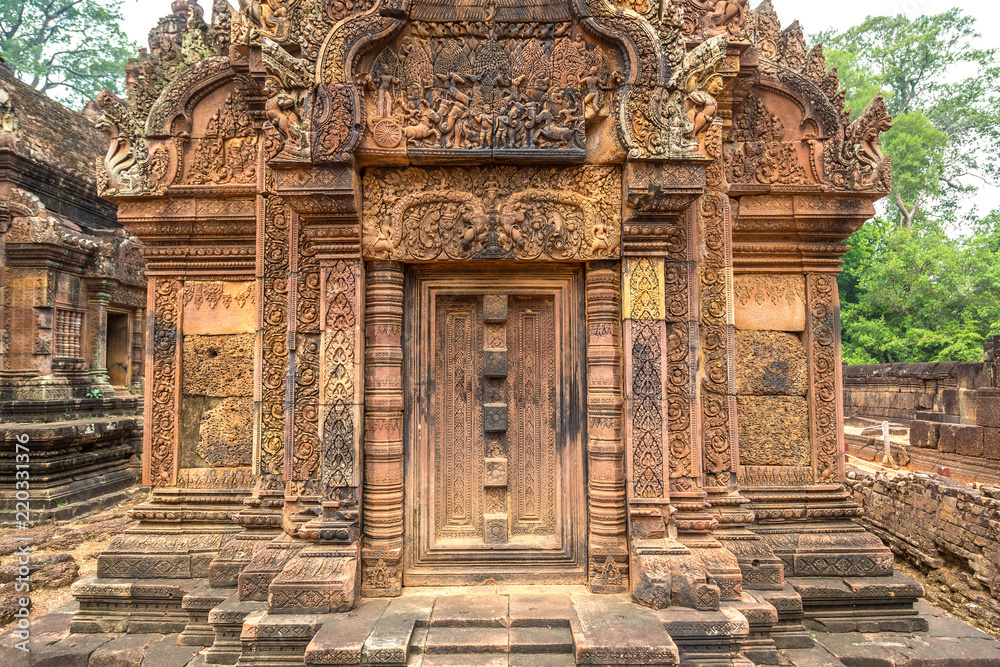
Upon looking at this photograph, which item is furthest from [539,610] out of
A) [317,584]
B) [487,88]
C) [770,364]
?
[487,88]

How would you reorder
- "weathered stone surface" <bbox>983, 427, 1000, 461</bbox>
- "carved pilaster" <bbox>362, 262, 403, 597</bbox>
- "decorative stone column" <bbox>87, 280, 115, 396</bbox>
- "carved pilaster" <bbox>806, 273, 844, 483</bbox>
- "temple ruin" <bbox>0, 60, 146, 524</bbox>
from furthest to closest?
1. "decorative stone column" <bbox>87, 280, 115, 396</bbox>
2. "temple ruin" <bbox>0, 60, 146, 524</bbox>
3. "weathered stone surface" <bbox>983, 427, 1000, 461</bbox>
4. "carved pilaster" <bbox>806, 273, 844, 483</bbox>
5. "carved pilaster" <bbox>362, 262, 403, 597</bbox>

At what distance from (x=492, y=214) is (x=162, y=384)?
3.72m

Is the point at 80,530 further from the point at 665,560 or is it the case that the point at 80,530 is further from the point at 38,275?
the point at 665,560

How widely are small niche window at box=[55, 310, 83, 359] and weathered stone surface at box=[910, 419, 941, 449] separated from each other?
16042mm

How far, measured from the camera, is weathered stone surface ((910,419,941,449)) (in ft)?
32.7

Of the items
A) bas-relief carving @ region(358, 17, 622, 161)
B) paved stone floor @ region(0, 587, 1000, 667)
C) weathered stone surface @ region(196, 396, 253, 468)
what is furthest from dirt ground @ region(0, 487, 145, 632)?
bas-relief carving @ region(358, 17, 622, 161)

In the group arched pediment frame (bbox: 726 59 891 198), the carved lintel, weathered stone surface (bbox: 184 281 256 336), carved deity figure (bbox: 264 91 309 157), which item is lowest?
the carved lintel

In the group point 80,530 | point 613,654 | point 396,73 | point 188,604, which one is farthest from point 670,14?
point 80,530

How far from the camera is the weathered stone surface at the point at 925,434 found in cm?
996

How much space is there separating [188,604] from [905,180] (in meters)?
28.1

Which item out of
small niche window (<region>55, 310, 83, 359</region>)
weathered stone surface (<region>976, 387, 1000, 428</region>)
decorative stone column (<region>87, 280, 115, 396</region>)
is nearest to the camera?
weathered stone surface (<region>976, 387, 1000, 428</region>)

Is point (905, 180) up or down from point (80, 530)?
up

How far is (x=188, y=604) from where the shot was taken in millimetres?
4402

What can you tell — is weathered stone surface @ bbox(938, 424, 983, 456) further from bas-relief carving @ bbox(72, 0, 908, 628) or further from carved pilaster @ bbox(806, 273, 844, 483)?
bas-relief carving @ bbox(72, 0, 908, 628)
